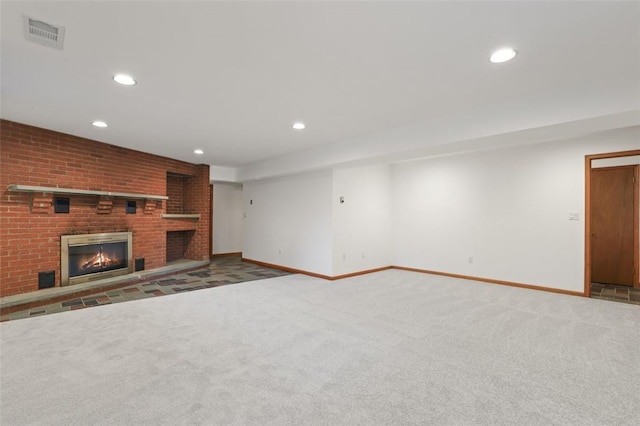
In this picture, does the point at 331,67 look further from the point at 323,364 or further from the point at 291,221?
the point at 291,221

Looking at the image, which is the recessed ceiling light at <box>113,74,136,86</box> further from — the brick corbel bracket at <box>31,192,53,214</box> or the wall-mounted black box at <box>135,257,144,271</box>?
the wall-mounted black box at <box>135,257,144,271</box>

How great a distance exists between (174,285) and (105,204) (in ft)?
6.04

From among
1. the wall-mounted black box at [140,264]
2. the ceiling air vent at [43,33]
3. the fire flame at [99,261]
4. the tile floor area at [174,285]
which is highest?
the ceiling air vent at [43,33]

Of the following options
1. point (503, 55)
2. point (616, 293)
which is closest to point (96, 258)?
point (503, 55)

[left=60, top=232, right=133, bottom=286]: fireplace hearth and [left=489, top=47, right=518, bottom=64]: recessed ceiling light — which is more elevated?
[left=489, top=47, right=518, bottom=64]: recessed ceiling light

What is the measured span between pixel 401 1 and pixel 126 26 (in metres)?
1.70

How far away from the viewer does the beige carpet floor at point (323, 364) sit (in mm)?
1854

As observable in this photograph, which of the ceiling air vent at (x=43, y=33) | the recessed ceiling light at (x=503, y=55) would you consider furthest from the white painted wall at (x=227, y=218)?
the recessed ceiling light at (x=503, y=55)

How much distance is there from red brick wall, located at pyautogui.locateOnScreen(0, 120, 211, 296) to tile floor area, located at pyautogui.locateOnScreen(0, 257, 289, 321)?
785mm

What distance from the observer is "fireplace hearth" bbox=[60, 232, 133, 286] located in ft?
15.2

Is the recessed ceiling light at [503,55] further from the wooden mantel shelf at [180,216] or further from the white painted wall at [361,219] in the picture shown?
the wooden mantel shelf at [180,216]

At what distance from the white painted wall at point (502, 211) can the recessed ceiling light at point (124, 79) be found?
5446mm

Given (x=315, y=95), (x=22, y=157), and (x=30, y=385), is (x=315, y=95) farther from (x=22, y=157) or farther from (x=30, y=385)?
(x=22, y=157)

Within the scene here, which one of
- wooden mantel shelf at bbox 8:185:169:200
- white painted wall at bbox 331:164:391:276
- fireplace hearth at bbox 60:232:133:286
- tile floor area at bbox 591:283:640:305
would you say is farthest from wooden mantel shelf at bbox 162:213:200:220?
tile floor area at bbox 591:283:640:305
